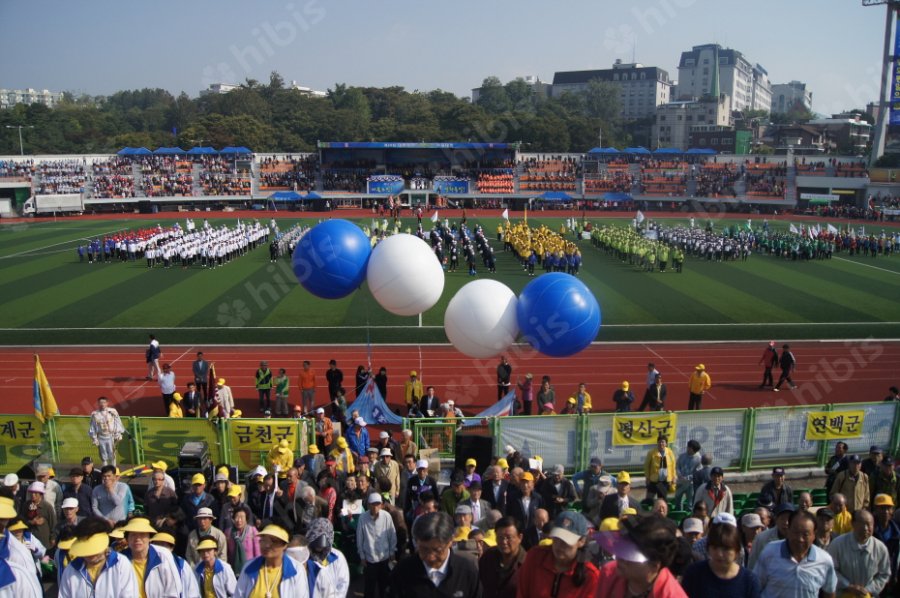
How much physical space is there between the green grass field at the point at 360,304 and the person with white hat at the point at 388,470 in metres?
4.51

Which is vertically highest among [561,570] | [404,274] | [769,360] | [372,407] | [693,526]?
[404,274]

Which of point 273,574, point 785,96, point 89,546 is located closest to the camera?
point 89,546

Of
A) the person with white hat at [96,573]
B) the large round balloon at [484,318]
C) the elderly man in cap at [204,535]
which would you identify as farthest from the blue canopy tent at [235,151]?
the person with white hat at [96,573]

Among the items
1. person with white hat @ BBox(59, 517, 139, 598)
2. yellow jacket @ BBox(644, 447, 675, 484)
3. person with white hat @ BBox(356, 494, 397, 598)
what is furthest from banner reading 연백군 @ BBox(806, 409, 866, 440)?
person with white hat @ BBox(59, 517, 139, 598)

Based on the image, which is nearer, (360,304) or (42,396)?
(42,396)

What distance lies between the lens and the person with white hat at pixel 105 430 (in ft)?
32.2

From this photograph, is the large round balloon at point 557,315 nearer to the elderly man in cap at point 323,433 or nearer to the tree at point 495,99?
the elderly man in cap at point 323,433

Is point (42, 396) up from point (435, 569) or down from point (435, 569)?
down

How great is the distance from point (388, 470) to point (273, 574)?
3.31 metres

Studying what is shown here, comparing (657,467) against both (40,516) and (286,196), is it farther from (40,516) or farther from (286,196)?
(286,196)

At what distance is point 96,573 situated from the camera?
4.64m

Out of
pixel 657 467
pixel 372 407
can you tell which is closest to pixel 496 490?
pixel 657 467

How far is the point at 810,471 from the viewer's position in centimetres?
1066

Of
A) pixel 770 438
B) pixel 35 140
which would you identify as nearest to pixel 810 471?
pixel 770 438
